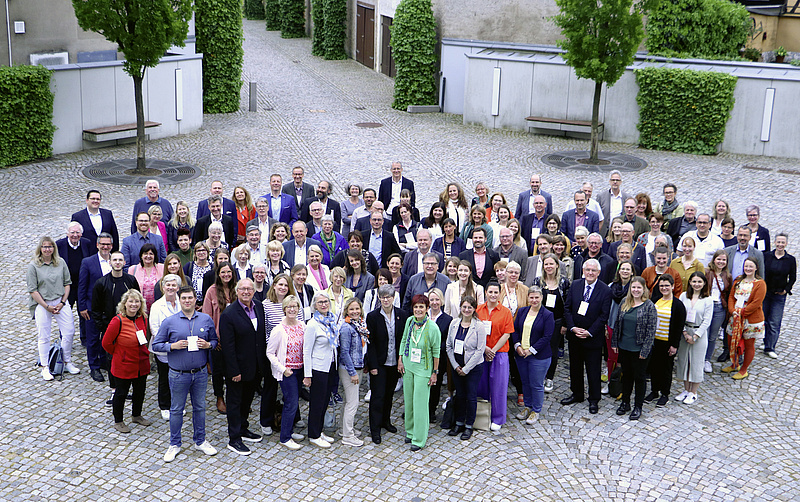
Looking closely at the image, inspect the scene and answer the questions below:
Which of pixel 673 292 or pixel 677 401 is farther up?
pixel 673 292

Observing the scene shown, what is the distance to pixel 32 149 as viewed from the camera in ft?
65.5

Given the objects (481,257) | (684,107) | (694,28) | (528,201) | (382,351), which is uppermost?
(694,28)

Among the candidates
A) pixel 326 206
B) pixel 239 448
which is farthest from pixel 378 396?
pixel 326 206

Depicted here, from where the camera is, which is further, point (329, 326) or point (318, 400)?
point (318, 400)

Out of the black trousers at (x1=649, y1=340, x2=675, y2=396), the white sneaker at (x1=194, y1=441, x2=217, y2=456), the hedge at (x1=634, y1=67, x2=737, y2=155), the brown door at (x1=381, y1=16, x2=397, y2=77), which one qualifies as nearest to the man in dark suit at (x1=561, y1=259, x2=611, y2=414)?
the black trousers at (x1=649, y1=340, x2=675, y2=396)

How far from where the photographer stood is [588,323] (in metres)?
9.93

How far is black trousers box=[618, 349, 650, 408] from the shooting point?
9.90 metres

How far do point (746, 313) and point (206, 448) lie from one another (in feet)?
21.7

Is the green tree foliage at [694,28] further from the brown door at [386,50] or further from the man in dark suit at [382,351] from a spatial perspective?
the man in dark suit at [382,351]

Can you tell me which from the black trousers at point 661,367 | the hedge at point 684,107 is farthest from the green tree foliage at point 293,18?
the black trousers at point 661,367

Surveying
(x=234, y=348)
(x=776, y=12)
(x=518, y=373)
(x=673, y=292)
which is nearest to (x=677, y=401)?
(x=673, y=292)

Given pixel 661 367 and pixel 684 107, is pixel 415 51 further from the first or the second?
pixel 661 367

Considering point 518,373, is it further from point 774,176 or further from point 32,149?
point 32,149

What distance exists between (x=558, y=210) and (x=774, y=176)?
6.28m
